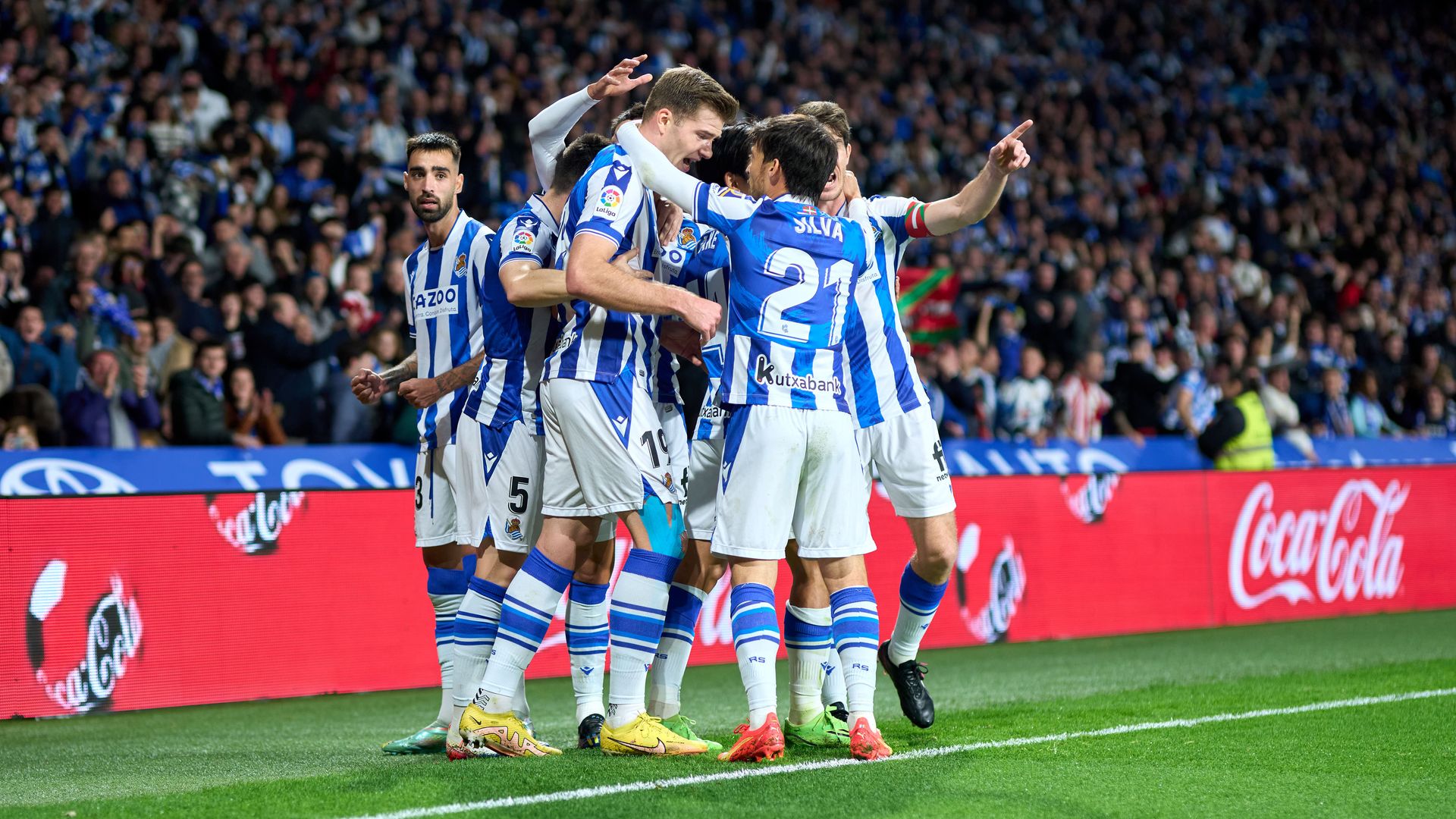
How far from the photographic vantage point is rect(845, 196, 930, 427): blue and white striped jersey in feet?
19.4

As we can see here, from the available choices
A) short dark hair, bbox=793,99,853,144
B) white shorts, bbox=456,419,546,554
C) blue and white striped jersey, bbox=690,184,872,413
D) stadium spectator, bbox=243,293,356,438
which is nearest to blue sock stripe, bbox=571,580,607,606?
white shorts, bbox=456,419,546,554

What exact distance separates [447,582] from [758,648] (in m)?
1.65

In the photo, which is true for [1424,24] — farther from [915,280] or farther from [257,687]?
[257,687]

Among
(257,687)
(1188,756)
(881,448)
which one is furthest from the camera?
(257,687)

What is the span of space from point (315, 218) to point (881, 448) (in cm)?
799

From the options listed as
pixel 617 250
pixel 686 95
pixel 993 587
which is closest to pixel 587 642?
pixel 617 250

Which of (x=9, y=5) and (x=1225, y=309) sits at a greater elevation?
(x=9, y=5)

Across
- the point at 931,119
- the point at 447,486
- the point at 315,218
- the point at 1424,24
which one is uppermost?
the point at 1424,24

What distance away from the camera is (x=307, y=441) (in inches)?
411

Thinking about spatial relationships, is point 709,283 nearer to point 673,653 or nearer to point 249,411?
point 673,653

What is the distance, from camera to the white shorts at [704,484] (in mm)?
5582

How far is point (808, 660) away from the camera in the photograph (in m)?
5.61

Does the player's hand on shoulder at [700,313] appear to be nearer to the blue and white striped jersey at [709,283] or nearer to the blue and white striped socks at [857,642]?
the blue and white striped jersey at [709,283]

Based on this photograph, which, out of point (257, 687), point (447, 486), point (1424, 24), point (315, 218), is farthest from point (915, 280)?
point (1424, 24)
